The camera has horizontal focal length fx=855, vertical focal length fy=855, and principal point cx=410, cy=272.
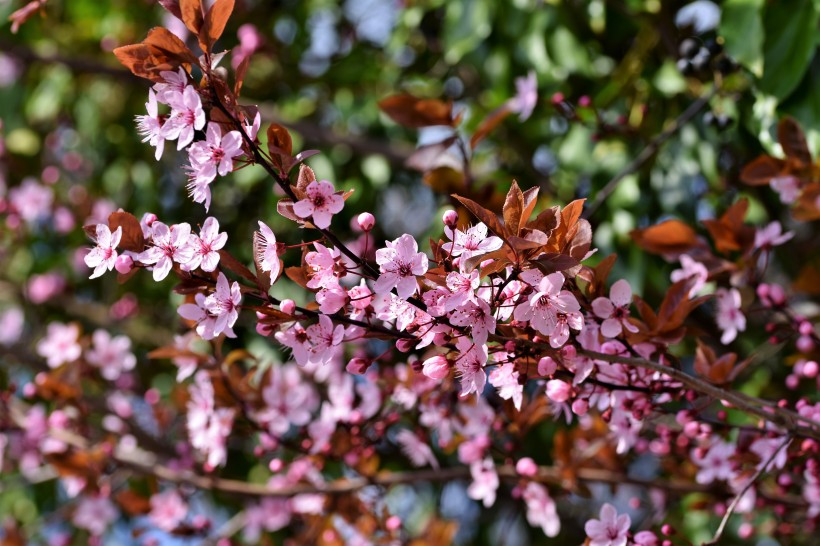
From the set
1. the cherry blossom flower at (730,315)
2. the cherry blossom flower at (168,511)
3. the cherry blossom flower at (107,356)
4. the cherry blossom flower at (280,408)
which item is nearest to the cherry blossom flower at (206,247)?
the cherry blossom flower at (280,408)

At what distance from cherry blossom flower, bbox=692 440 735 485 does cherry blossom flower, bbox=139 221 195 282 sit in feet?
2.63

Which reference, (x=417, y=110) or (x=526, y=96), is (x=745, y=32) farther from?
(x=417, y=110)

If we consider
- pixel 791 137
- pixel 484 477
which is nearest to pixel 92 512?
Answer: pixel 484 477

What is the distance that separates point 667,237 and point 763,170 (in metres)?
0.16

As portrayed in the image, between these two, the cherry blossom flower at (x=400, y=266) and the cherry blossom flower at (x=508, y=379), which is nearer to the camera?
the cherry blossom flower at (x=400, y=266)

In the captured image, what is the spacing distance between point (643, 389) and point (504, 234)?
273mm

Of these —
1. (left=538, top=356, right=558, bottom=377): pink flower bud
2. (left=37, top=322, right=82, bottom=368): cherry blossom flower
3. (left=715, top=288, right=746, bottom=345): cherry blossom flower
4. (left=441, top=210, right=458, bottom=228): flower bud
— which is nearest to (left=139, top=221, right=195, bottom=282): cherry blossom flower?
(left=441, top=210, right=458, bottom=228): flower bud

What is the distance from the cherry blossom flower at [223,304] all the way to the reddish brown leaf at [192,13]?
0.86 feet

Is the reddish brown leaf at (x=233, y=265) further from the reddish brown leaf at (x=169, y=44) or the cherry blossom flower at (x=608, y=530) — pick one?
the cherry blossom flower at (x=608, y=530)

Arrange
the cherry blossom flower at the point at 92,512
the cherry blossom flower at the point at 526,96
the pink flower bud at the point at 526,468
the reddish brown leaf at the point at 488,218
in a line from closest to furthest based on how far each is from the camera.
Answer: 1. the reddish brown leaf at the point at 488,218
2. the pink flower bud at the point at 526,468
3. the cherry blossom flower at the point at 526,96
4. the cherry blossom flower at the point at 92,512

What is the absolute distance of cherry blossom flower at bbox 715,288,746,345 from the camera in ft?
4.14

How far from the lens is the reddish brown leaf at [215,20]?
0.89 meters

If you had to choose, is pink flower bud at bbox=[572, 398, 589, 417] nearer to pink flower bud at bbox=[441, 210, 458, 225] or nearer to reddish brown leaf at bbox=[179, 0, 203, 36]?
pink flower bud at bbox=[441, 210, 458, 225]

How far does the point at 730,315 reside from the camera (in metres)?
1.28
